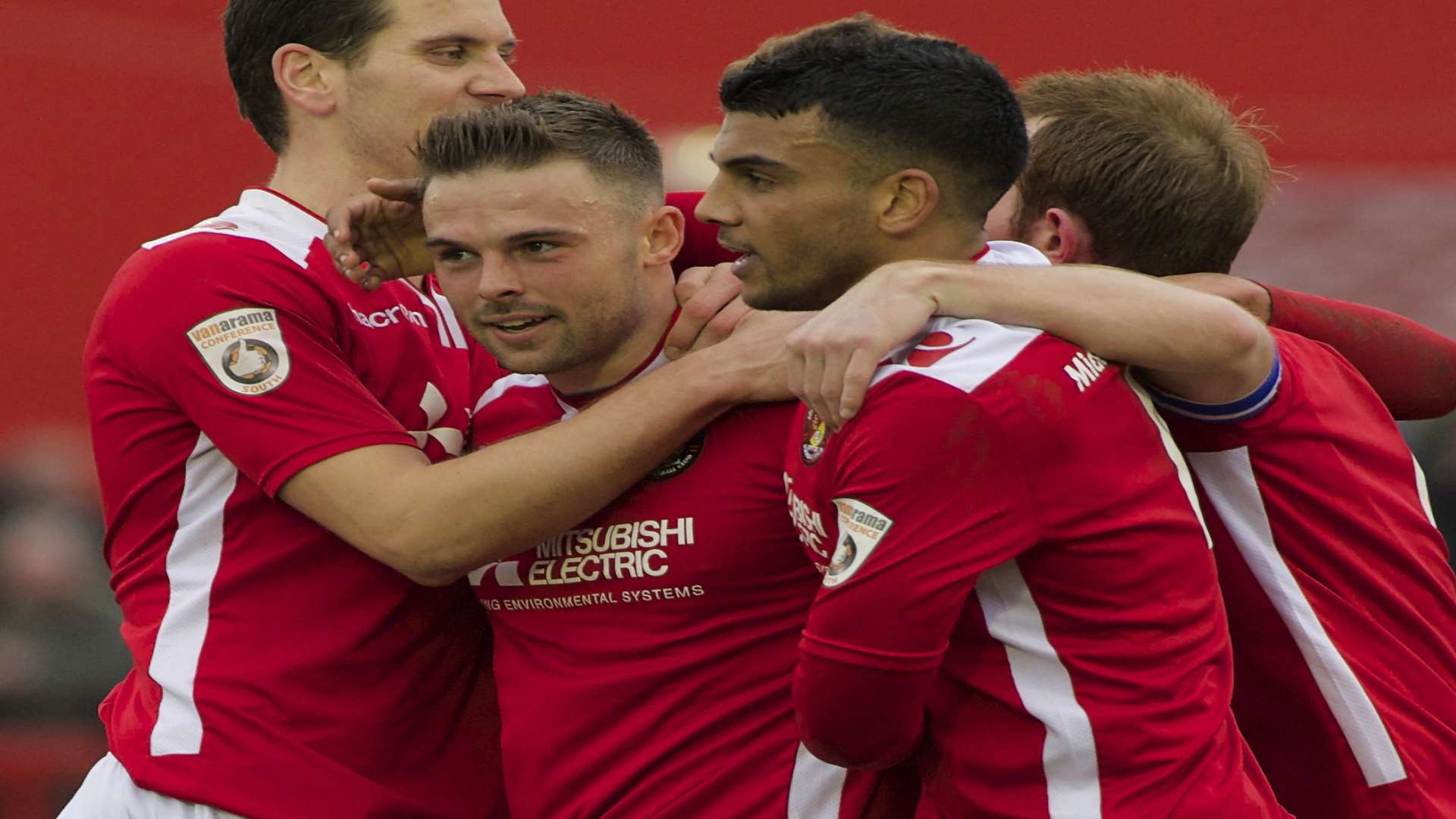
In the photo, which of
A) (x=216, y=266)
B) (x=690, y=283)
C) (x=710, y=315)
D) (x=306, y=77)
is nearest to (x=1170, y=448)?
(x=710, y=315)

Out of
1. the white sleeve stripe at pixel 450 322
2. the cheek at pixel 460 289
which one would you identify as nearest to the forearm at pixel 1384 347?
the cheek at pixel 460 289

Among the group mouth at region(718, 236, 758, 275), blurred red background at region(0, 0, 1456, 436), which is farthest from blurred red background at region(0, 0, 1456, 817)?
mouth at region(718, 236, 758, 275)

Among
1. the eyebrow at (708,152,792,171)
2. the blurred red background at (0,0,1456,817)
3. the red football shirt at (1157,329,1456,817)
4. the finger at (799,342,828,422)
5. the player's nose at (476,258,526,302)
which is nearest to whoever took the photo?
the finger at (799,342,828,422)

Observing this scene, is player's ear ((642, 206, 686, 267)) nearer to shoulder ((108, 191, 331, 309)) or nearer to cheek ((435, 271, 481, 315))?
cheek ((435, 271, 481, 315))

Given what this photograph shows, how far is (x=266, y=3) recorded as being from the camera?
372 centimetres

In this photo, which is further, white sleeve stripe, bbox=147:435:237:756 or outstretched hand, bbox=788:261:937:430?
white sleeve stripe, bbox=147:435:237:756

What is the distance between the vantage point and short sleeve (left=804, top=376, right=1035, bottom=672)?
2432 millimetres

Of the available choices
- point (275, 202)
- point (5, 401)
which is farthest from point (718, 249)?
point (5, 401)

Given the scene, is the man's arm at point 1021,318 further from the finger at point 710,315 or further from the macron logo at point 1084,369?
the finger at point 710,315

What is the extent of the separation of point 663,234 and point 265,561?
0.96 meters

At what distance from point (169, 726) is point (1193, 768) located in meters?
1.86

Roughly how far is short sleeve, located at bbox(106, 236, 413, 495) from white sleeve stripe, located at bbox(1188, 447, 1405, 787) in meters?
1.45

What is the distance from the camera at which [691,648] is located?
2990mm

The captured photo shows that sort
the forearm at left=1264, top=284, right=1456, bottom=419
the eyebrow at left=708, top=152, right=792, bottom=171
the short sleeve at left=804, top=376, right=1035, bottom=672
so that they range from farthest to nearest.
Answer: the forearm at left=1264, top=284, right=1456, bottom=419 → the eyebrow at left=708, top=152, right=792, bottom=171 → the short sleeve at left=804, top=376, right=1035, bottom=672
